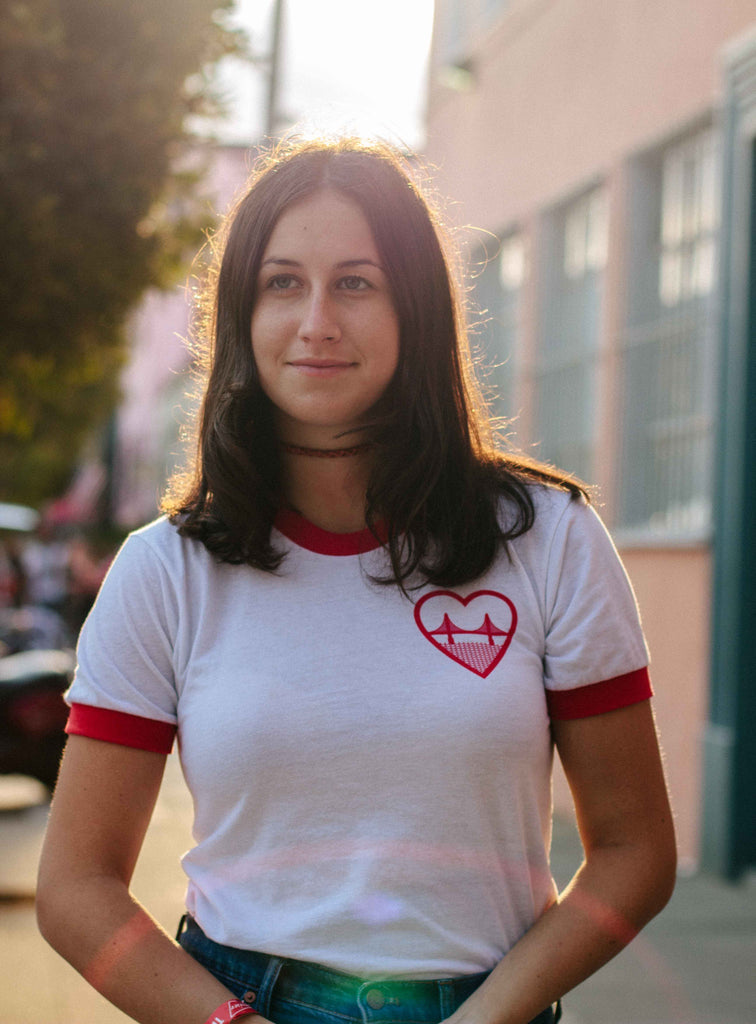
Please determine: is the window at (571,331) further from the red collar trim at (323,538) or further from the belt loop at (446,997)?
the belt loop at (446,997)

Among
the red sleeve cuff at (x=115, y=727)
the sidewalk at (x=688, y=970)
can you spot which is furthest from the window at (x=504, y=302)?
the red sleeve cuff at (x=115, y=727)

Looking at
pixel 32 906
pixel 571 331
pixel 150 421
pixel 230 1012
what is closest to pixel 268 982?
pixel 230 1012

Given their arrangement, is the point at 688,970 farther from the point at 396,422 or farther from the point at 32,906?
the point at 396,422

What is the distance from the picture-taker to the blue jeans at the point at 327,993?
190 cm

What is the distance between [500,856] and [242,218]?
104 cm

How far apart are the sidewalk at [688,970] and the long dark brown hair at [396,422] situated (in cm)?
326

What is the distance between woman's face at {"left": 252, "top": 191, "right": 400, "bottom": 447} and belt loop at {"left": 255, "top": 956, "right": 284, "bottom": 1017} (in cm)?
79

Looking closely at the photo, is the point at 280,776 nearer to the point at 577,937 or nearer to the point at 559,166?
the point at 577,937

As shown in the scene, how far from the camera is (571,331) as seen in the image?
9.61m

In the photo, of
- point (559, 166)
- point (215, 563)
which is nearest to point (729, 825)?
point (559, 166)

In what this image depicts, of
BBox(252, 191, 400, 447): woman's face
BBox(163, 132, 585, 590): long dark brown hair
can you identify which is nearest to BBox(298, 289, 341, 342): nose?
BBox(252, 191, 400, 447): woman's face

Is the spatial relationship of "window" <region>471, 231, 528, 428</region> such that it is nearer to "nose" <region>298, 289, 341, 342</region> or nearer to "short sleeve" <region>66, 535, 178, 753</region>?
"nose" <region>298, 289, 341, 342</region>

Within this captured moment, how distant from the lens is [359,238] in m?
2.08

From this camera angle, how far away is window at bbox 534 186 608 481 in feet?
30.1
